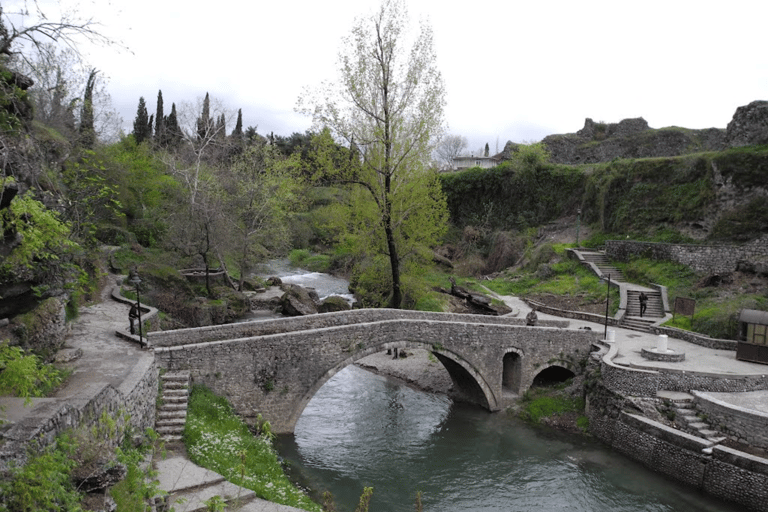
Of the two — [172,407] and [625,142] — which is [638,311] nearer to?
[172,407]

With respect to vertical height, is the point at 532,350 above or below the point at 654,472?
above

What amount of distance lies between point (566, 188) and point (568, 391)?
26.7 meters

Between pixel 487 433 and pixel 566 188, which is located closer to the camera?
pixel 487 433

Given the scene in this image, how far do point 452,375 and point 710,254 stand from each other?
52.8 ft

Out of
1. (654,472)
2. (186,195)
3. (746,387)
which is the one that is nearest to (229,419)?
(654,472)

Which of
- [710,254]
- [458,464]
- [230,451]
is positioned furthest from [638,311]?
[230,451]

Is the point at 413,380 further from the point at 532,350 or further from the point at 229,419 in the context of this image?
the point at 229,419

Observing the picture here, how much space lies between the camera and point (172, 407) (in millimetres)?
13539

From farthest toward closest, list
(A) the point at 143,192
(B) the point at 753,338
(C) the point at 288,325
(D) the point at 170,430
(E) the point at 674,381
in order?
(A) the point at 143,192 < (B) the point at 753,338 < (C) the point at 288,325 < (E) the point at 674,381 < (D) the point at 170,430

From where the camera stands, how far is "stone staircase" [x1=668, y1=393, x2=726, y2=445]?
15488 millimetres

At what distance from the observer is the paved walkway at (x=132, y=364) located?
34.2ft

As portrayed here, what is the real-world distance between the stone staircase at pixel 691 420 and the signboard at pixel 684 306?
700cm

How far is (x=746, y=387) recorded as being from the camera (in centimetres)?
Result: 1738

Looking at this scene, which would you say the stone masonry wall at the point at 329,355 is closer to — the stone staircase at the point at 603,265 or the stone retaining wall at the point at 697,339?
the stone retaining wall at the point at 697,339
